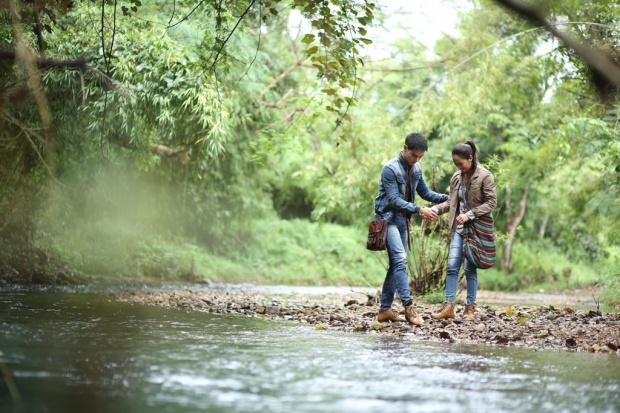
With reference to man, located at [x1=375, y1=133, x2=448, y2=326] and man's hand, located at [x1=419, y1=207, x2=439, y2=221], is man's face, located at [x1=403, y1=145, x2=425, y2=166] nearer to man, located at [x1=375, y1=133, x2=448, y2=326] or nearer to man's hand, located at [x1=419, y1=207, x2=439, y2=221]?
man, located at [x1=375, y1=133, x2=448, y2=326]

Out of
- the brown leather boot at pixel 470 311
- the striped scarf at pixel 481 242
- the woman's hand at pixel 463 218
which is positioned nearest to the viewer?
the woman's hand at pixel 463 218

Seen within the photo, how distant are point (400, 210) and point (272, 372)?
4.02 meters

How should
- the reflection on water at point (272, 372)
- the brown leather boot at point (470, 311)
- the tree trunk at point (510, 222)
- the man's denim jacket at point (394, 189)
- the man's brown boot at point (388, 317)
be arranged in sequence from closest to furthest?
the reflection on water at point (272, 372), the man's denim jacket at point (394, 189), the man's brown boot at point (388, 317), the brown leather boot at point (470, 311), the tree trunk at point (510, 222)

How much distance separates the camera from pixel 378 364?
545cm

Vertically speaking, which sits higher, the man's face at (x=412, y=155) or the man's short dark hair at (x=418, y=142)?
the man's short dark hair at (x=418, y=142)

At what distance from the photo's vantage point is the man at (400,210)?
8.52 meters

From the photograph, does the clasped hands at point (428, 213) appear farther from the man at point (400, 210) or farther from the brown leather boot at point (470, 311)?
the brown leather boot at point (470, 311)

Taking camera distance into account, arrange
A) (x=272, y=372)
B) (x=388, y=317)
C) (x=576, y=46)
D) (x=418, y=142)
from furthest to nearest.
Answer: (x=388, y=317), (x=418, y=142), (x=272, y=372), (x=576, y=46)

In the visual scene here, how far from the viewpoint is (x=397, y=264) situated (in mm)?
8602

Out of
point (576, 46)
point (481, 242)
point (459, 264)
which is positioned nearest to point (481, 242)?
point (481, 242)

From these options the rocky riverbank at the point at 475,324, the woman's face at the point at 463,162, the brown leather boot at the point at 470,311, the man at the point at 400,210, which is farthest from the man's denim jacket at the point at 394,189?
the brown leather boot at the point at 470,311

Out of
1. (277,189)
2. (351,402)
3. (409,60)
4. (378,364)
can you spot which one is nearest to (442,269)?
(378,364)

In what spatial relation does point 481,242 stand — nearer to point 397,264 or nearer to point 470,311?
point 470,311

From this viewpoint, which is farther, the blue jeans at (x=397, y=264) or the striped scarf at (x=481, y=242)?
the striped scarf at (x=481, y=242)
